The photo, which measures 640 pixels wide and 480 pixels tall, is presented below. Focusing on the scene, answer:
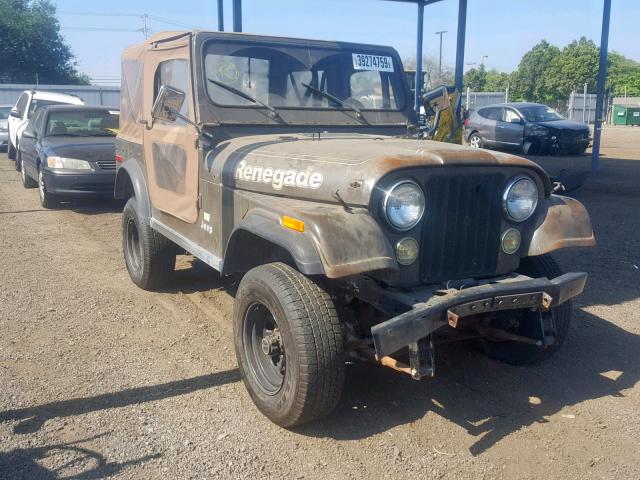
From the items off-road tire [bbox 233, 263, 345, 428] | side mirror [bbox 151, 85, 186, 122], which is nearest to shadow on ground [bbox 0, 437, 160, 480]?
off-road tire [bbox 233, 263, 345, 428]

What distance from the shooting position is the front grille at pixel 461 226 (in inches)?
138

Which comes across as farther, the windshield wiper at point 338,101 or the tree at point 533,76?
the tree at point 533,76

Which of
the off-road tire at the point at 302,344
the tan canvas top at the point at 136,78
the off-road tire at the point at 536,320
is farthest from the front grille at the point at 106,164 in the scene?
the off-road tire at the point at 536,320

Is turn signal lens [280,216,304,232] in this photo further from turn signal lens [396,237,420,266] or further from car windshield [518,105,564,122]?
car windshield [518,105,564,122]

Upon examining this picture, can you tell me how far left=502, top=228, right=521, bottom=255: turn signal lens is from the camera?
3.72 metres

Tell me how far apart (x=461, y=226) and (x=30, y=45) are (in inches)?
1829

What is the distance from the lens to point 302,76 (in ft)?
16.1

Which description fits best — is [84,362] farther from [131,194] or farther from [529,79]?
[529,79]

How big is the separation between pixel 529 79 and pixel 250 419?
58.4 m

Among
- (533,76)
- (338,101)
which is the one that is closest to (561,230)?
(338,101)

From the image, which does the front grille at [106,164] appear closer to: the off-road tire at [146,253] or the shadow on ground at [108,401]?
the off-road tire at [146,253]

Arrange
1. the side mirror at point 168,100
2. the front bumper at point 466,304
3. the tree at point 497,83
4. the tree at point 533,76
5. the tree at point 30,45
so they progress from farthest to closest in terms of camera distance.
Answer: the tree at point 497,83 < the tree at point 533,76 < the tree at point 30,45 < the side mirror at point 168,100 < the front bumper at point 466,304

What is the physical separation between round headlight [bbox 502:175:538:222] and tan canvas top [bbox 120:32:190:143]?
2724mm

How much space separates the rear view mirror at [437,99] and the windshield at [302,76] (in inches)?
8.3
